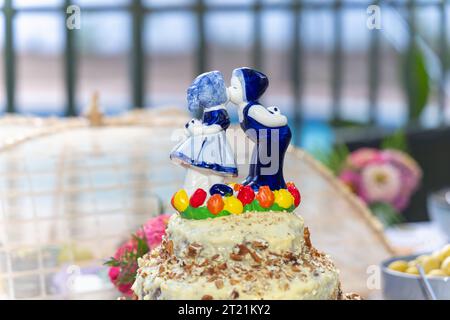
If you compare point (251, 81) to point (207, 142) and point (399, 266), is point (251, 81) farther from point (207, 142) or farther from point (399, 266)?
point (399, 266)

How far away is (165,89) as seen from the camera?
2011cm

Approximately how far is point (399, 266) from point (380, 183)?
4.61 ft

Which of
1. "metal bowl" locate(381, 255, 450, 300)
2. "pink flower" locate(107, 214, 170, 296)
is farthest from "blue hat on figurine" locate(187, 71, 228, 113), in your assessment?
"metal bowl" locate(381, 255, 450, 300)

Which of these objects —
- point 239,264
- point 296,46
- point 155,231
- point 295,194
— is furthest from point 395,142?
point 239,264

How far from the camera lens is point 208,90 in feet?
4.30

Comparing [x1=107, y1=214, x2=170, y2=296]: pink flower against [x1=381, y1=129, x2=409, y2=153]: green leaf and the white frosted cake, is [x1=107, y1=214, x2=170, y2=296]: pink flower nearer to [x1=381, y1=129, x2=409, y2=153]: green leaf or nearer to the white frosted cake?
the white frosted cake

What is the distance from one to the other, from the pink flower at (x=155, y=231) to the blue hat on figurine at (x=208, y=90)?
1.53 ft

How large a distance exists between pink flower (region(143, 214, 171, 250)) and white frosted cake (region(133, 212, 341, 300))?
0.44 metres

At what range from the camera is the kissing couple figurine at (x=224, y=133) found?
130 centimetres

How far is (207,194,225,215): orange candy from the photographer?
1.27 metres

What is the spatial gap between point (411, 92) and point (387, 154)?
4.02 metres

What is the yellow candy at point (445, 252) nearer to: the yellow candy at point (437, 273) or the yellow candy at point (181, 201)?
the yellow candy at point (437, 273)

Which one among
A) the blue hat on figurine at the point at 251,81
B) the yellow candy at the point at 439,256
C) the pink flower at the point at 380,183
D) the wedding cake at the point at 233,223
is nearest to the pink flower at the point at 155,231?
the wedding cake at the point at 233,223
